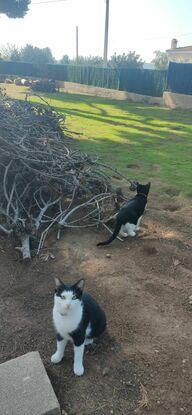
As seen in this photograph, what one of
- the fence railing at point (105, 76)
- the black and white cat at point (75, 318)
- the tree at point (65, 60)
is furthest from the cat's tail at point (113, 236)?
the tree at point (65, 60)

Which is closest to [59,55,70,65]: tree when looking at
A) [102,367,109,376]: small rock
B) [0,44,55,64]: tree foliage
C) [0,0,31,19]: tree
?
[0,44,55,64]: tree foliage

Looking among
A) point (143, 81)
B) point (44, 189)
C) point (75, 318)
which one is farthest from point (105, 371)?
point (143, 81)

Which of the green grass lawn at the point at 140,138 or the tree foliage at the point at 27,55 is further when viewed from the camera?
the tree foliage at the point at 27,55

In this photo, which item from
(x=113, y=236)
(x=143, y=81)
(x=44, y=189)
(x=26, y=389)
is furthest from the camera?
(x=143, y=81)

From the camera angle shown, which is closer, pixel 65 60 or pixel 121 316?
pixel 121 316

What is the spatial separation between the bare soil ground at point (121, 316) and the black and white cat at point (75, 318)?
0.58 ft

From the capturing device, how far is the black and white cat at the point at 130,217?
5.81 metres

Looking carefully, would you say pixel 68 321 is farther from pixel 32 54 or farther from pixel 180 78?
pixel 32 54

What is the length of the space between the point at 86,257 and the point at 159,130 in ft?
34.8

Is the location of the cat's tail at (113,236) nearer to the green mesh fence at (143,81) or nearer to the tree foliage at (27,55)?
the green mesh fence at (143,81)

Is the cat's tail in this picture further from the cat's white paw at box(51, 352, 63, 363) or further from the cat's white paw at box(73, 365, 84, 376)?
the cat's white paw at box(73, 365, 84, 376)

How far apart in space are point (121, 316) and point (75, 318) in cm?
110

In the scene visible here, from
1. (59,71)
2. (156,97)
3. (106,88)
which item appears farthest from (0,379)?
(59,71)

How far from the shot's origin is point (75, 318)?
3.43m
